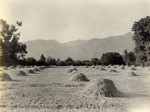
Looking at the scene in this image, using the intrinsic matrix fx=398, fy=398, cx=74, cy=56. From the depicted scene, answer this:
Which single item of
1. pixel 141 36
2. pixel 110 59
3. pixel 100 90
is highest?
pixel 141 36

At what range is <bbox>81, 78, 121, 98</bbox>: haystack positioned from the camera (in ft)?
66.9

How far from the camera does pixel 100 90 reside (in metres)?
20.6

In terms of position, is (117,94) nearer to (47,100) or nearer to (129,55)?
(47,100)

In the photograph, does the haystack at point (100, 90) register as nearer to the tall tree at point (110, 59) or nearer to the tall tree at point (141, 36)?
the tall tree at point (141, 36)

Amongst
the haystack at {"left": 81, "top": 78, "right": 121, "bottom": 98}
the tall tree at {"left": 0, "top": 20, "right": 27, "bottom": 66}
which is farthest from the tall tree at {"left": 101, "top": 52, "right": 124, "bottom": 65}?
the haystack at {"left": 81, "top": 78, "right": 121, "bottom": 98}

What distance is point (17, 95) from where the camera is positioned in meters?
20.1

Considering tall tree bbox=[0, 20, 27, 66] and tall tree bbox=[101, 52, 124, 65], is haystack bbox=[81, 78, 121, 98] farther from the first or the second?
tall tree bbox=[101, 52, 124, 65]

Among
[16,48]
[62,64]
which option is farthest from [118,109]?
[62,64]

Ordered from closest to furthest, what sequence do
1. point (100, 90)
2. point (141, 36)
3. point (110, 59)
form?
point (100, 90), point (141, 36), point (110, 59)

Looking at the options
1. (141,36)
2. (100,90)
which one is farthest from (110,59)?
(100,90)

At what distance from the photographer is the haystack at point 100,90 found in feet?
66.9

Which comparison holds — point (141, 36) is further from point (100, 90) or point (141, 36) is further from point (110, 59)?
point (100, 90)

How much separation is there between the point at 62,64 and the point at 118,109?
→ 92.3 metres

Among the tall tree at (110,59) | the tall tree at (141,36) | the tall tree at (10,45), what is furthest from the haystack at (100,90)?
the tall tree at (110,59)
